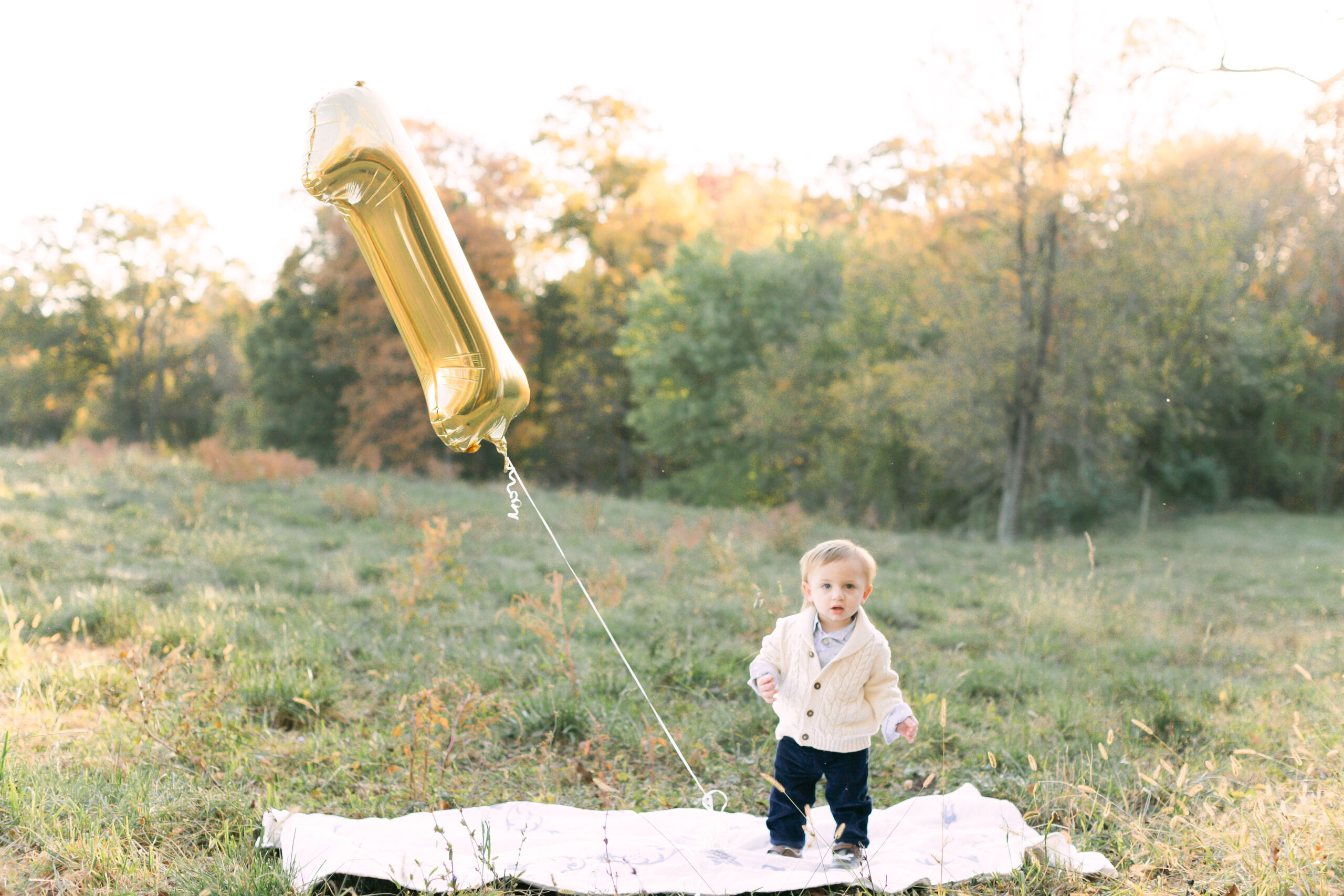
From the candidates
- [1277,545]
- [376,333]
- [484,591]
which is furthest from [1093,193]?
[376,333]

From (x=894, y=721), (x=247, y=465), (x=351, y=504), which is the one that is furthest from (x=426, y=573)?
(x=247, y=465)

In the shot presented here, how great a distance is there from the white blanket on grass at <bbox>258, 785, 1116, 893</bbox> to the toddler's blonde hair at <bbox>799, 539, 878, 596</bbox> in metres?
0.91

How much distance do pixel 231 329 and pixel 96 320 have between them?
498 centimetres

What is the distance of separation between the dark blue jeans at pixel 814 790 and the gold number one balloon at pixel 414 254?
1.61 meters

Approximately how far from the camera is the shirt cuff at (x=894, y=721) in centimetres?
303

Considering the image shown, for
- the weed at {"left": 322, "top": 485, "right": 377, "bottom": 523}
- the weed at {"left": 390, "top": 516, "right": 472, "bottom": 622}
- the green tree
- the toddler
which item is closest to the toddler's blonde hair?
the toddler

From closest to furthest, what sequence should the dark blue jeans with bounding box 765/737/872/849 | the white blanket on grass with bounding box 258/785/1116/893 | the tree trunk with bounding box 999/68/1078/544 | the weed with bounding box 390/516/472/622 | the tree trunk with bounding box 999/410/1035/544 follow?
the white blanket on grass with bounding box 258/785/1116/893, the dark blue jeans with bounding box 765/737/872/849, the weed with bounding box 390/516/472/622, the tree trunk with bounding box 999/68/1078/544, the tree trunk with bounding box 999/410/1035/544

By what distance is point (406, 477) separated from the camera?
851 inches

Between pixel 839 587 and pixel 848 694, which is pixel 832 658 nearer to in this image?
pixel 848 694

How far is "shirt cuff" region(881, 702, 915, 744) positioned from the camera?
9.93ft

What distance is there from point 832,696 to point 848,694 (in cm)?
6

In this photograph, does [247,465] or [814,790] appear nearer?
[814,790]

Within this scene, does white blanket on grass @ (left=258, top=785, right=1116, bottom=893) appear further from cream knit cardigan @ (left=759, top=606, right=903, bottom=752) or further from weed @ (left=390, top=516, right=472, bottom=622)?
weed @ (left=390, top=516, right=472, bottom=622)

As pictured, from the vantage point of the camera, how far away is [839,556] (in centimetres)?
309
